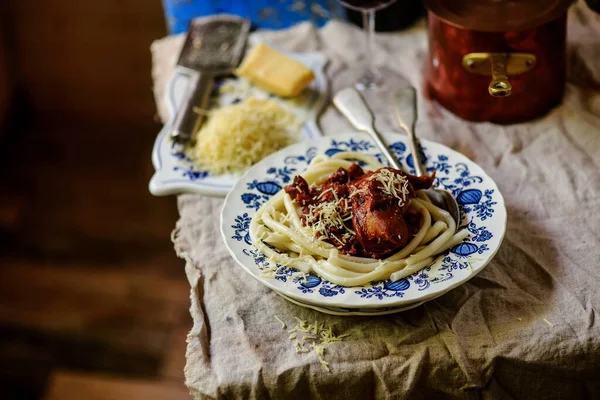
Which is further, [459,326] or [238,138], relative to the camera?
[238,138]

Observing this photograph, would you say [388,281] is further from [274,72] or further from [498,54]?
[274,72]

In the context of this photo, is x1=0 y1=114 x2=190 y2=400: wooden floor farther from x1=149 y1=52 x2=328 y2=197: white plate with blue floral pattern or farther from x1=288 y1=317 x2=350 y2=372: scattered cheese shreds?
x1=288 y1=317 x2=350 y2=372: scattered cheese shreds

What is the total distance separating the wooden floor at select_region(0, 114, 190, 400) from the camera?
2.35 metres

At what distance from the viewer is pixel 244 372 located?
3.55 ft

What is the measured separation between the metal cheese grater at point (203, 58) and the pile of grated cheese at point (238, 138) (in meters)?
0.05

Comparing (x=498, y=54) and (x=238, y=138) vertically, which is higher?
(x=498, y=54)

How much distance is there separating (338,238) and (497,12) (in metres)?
0.69

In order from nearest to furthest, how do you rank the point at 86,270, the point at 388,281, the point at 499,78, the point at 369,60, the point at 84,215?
the point at 388,281 → the point at 499,78 → the point at 369,60 → the point at 86,270 → the point at 84,215

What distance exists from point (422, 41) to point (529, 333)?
107 centimetres

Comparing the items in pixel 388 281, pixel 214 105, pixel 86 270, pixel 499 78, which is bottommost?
pixel 86 270

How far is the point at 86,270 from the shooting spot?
8.83 feet

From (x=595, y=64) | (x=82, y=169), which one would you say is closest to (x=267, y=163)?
(x=595, y=64)

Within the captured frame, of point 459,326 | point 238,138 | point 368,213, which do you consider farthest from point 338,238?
point 238,138

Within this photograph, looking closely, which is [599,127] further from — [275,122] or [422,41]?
[275,122]
